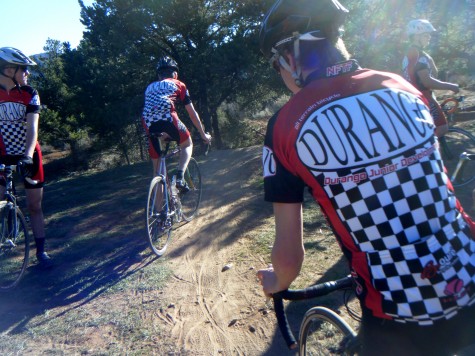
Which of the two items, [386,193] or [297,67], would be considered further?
[297,67]

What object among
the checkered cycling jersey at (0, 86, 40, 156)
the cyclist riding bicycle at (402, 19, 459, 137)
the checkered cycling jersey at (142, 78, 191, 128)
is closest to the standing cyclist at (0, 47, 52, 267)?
the checkered cycling jersey at (0, 86, 40, 156)

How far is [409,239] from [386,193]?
0.52ft

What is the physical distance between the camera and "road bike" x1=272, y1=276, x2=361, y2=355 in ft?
5.43

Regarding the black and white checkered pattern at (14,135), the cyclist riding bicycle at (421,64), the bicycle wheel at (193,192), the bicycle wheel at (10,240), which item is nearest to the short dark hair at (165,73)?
the bicycle wheel at (193,192)

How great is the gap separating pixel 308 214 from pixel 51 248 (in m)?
3.32

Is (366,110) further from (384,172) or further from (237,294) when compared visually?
(237,294)

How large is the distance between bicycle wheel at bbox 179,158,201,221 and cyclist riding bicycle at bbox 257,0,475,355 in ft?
14.7

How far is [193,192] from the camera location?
6.54 m

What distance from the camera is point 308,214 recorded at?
536 cm

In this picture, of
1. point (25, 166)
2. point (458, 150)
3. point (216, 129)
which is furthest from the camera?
point (216, 129)

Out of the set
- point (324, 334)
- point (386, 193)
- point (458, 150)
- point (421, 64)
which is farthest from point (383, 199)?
point (458, 150)

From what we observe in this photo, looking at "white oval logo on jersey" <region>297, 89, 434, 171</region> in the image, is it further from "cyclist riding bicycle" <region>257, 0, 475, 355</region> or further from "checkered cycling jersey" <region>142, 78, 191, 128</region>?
"checkered cycling jersey" <region>142, 78, 191, 128</region>

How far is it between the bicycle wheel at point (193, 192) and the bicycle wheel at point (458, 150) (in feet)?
11.9

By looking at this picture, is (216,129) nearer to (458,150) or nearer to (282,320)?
(458,150)
